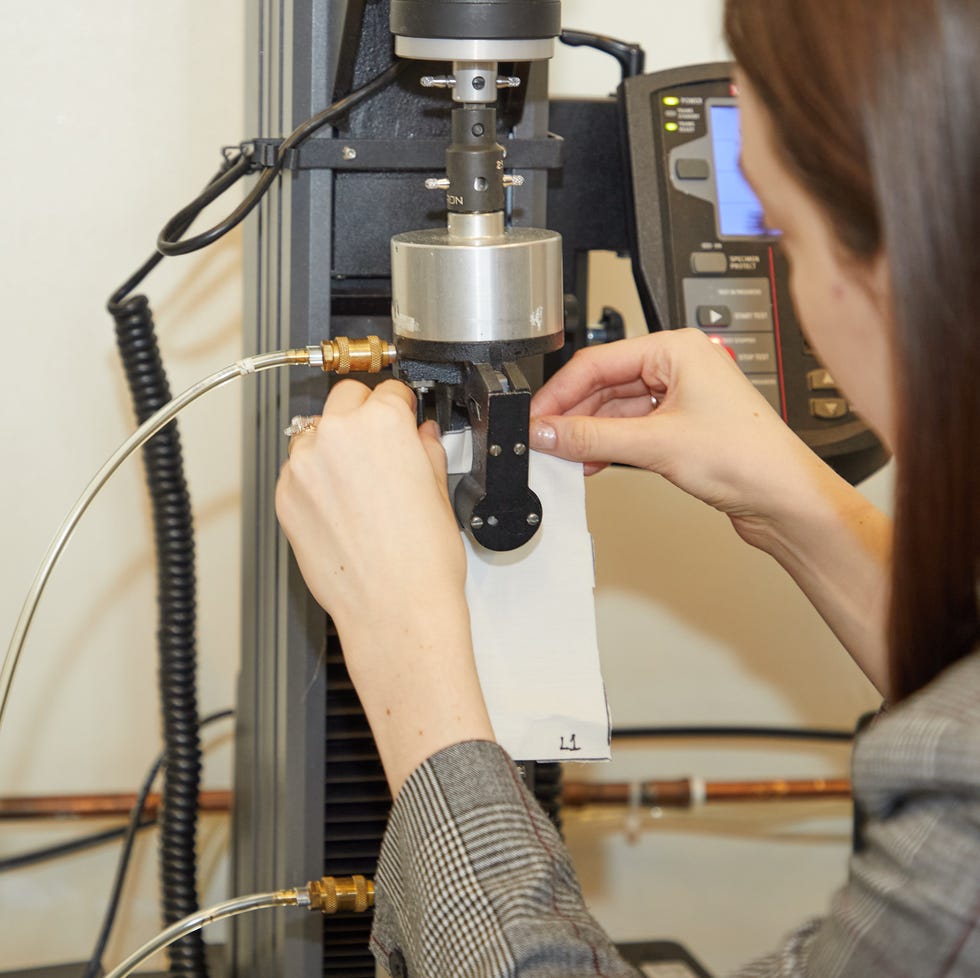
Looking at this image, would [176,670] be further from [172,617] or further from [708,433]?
[708,433]

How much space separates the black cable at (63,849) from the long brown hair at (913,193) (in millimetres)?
1094

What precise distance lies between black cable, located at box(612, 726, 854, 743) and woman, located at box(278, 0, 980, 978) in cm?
79

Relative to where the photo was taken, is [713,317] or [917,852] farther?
[713,317]

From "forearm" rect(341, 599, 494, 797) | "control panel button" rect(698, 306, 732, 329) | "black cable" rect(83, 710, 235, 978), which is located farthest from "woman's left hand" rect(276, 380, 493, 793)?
"black cable" rect(83, 710, 235, 978)

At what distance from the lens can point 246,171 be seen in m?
0.90

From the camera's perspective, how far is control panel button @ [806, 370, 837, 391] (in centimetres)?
102

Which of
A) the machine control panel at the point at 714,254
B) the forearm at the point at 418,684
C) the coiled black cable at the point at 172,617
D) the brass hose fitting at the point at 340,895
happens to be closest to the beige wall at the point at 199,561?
the coiled black cable at the point at 172,617

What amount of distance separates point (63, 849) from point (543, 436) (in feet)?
3.05

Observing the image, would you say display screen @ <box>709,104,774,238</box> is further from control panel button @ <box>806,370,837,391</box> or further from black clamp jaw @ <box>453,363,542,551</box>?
black clamp jaw @ <box>453,363,542,551</box>

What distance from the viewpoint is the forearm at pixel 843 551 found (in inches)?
35.3

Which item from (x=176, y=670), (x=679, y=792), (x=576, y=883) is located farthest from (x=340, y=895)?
(x=679, y=792)

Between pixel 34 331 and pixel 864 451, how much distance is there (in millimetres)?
843

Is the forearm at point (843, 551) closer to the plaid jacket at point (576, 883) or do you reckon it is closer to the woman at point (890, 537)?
the woman at point (890, 537)

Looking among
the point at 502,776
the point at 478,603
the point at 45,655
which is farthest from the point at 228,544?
the point at 502,776
